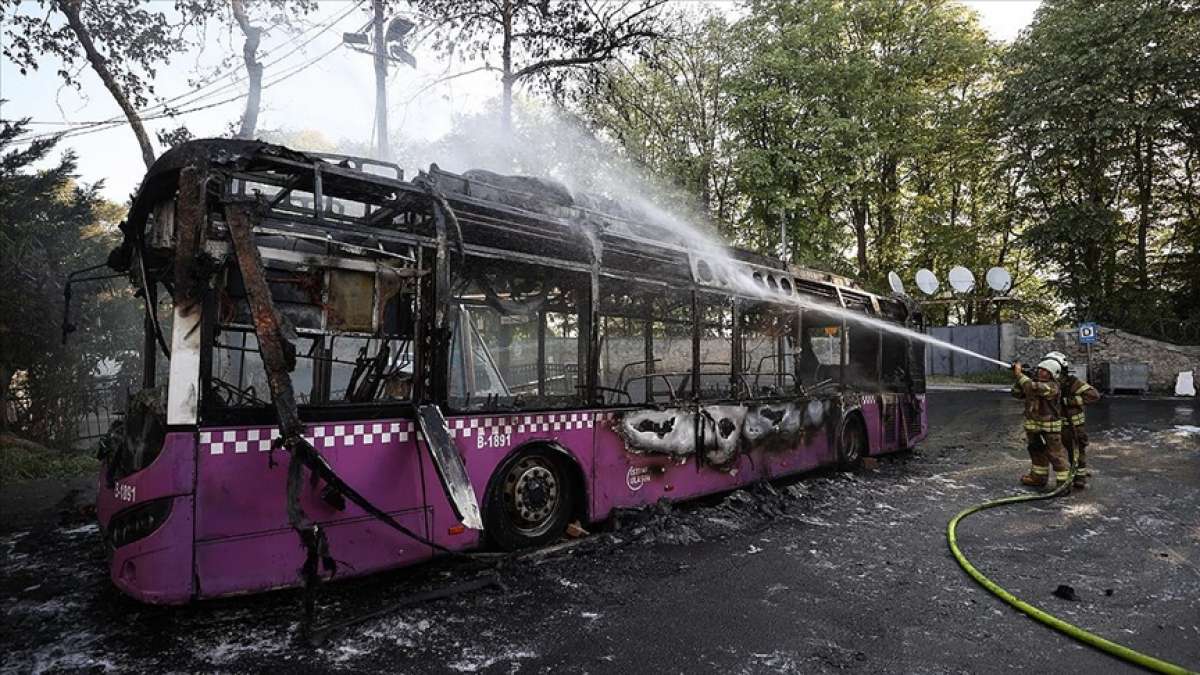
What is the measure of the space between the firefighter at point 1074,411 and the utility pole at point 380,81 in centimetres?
1159

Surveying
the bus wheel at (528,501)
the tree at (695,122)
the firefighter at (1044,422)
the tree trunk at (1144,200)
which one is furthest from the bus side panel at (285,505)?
the tree trunk at (1144,200)

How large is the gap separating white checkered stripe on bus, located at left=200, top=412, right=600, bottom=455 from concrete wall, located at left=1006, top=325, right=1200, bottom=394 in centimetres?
2320

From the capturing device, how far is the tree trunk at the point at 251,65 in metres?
13.0

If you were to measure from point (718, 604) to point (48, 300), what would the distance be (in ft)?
44.5

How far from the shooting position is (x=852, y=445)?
383 inches

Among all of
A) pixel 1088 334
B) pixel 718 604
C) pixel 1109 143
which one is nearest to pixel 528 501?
pixel 718 604

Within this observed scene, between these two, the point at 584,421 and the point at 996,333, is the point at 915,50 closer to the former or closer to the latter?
the point at 996,333

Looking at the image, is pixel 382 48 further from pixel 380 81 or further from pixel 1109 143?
pixel 1109 143

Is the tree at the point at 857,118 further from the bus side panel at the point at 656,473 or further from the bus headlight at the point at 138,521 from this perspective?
the bus headlight at the point at 138,521

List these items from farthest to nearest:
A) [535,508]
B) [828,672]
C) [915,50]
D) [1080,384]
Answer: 1. [915,50]
2. [1080,384]
3. [535,508]
4. [828,672]

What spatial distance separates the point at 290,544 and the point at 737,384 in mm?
4959

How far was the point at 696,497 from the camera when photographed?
6773 millimetres

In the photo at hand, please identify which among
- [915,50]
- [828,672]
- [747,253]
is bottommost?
[828,672]

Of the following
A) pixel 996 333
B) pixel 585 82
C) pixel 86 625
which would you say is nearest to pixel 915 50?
pixel 996 333
